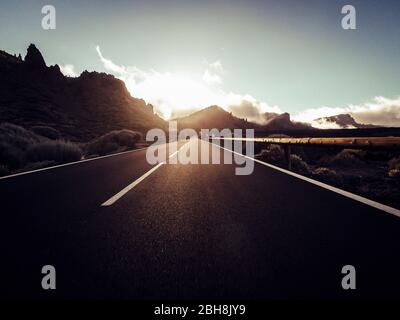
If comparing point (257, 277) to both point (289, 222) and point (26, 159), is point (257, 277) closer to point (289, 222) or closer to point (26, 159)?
point (289, 222)

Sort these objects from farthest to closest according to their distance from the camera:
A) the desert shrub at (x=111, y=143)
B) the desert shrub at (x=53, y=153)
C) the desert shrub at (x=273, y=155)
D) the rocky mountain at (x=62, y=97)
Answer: the rocky mountain at (x=62, y=97)
the desert shrub at (x=111, y=143)
the desert shrub at (x=273, y=155)
the desert shrub at (x=53, y=153)

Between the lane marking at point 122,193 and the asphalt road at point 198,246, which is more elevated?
the lane marking at point 122,193

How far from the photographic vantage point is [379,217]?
13.0ft

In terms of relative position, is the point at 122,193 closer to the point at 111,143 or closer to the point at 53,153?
the point at 53,153

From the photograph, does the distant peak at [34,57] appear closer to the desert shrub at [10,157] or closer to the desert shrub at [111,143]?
the desert shrub at [111,143]

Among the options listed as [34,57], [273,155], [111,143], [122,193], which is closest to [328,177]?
[273,155]

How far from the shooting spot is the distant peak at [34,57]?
450 ft

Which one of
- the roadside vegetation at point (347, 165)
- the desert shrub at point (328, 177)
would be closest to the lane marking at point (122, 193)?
the desert shrub at point (328, 177)

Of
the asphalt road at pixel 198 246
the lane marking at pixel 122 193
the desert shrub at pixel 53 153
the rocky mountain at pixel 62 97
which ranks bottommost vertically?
the asphalt road at pixel 198 246

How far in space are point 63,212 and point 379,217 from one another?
4.65 m

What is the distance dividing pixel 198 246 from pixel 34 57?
16874cm

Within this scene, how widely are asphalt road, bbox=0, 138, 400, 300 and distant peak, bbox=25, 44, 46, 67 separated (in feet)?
520

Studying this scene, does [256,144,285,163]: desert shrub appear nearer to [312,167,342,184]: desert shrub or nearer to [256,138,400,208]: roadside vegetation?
[256,138,400,208]: roadside vegetation

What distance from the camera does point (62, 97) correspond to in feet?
438
